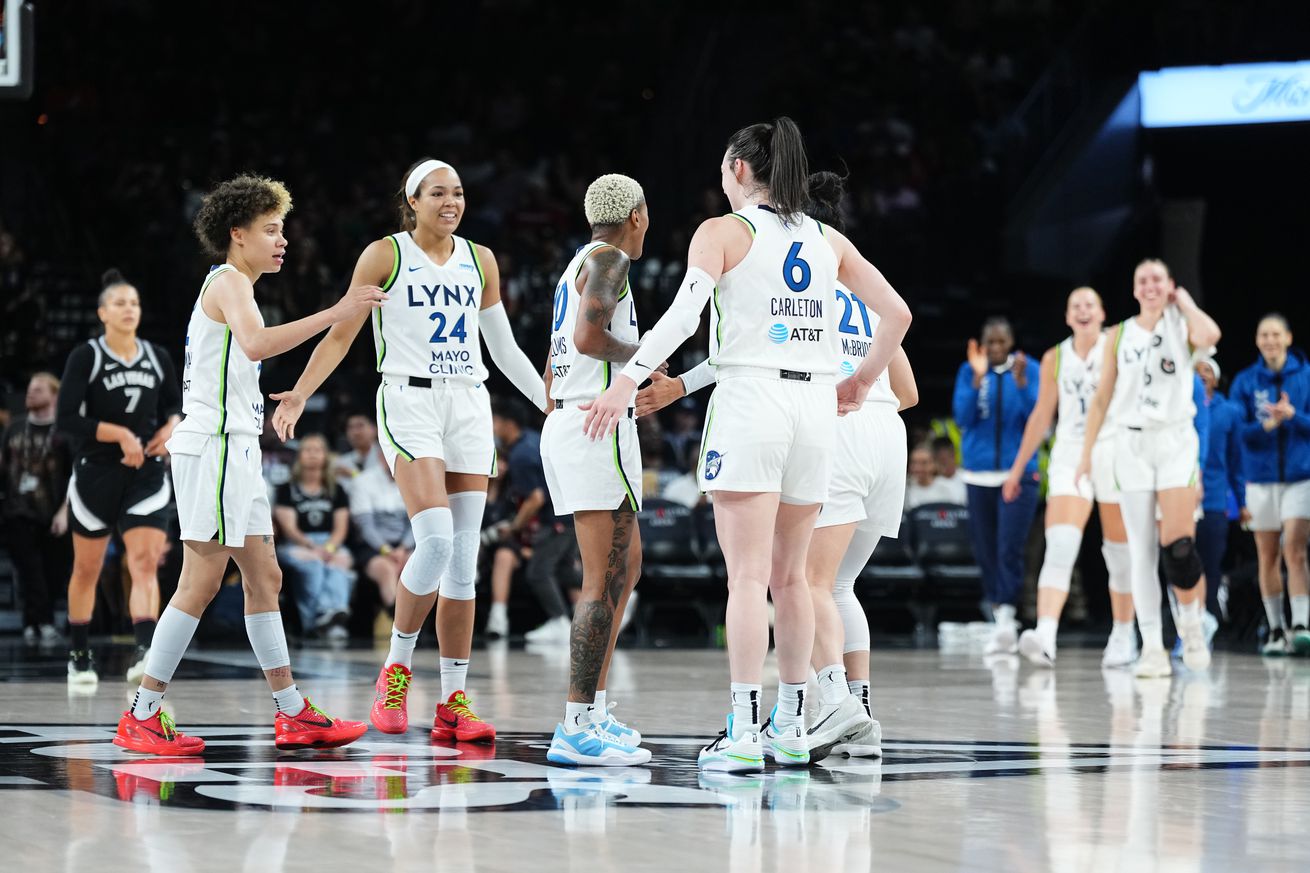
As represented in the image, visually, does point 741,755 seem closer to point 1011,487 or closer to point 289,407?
point 289,407

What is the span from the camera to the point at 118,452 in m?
8.80

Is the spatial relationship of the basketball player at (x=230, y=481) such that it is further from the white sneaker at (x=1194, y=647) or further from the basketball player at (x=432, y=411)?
the white sneaker at (x=1194, y=647)

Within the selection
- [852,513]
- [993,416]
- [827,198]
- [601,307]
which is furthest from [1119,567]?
[601,307]

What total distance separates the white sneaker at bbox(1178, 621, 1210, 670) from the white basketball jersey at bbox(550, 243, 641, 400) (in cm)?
537

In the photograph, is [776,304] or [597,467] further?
[597,467]

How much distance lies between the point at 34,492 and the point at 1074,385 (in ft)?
24.1

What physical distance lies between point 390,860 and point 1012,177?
14.6 metres

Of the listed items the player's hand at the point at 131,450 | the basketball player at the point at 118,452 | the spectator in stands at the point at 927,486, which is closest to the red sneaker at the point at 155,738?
the basketball player at the point at 118,452

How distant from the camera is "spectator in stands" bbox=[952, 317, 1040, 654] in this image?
11.0 meters

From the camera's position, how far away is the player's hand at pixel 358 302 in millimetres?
5770

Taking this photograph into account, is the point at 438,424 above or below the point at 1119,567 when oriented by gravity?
above

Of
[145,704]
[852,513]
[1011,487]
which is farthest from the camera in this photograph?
[1011,487]

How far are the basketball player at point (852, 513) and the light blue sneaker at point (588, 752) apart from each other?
660mm

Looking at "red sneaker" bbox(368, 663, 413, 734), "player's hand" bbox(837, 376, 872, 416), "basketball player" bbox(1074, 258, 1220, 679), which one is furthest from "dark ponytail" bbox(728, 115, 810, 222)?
"basketball player" bbox(1074, 258, 1220, 679)
